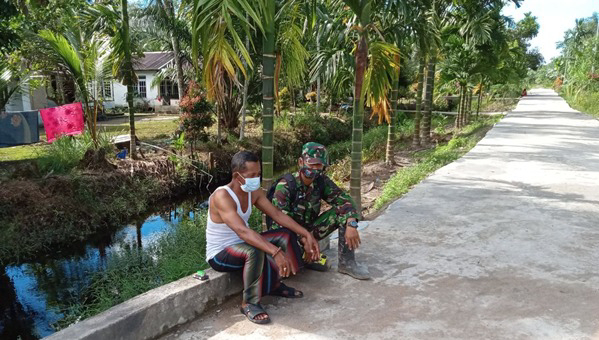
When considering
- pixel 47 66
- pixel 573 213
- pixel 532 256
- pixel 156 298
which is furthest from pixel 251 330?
pixel 47 66

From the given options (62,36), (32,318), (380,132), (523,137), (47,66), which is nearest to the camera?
(32,318)

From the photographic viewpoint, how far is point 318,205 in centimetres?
385

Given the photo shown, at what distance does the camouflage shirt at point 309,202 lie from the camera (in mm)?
3668

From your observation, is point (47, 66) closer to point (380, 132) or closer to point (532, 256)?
point (532, 256)

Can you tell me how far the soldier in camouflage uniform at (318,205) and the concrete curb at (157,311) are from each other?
68 centimetres

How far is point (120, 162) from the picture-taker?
995 cm

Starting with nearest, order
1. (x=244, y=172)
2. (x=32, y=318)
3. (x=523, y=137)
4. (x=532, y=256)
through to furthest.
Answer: (x=244, y=172) < (x=532, y=256) < (x=32, y=318) < (x=523, y=137)

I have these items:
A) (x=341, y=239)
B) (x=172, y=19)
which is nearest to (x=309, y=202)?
(x=341, y=239)

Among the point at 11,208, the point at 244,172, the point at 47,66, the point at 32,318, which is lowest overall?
the point at 32,318

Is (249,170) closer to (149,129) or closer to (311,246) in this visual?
(311,246)

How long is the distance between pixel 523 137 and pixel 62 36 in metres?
12.2

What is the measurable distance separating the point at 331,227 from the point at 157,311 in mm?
1525

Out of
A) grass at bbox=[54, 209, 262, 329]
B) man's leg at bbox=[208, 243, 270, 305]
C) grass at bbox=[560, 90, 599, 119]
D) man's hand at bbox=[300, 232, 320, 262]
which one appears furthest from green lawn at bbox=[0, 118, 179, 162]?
grass at bbox=[560, 90, 599, 119]

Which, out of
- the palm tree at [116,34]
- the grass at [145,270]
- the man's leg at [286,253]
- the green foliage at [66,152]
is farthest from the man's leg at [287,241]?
the palm tree at [116,34]
